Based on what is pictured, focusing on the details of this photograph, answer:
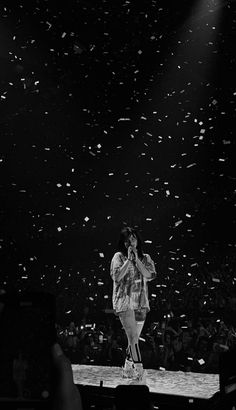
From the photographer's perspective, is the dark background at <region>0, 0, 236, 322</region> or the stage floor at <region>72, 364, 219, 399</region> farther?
the dark background at <region>0, 0, 236, 322</region>

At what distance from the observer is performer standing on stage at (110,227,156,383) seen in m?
3.85

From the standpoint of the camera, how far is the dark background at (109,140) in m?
6.06

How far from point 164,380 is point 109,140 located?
3.53m

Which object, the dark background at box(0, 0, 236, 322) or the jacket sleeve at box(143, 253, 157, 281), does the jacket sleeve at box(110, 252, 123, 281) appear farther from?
the dark background at box(0, 0, 236, 322)

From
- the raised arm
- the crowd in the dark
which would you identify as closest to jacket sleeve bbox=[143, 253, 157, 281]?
the raised arm

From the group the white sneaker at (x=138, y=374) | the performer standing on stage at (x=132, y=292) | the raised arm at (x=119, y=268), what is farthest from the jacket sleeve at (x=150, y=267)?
the white sneaker at (x=138, y=374)

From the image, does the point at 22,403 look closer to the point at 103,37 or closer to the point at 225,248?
the point at 225,248

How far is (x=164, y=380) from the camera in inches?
154

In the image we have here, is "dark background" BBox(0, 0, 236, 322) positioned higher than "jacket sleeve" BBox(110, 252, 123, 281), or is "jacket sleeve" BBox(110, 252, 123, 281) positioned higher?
"dark background" BBox(0, 0, 236, 322)

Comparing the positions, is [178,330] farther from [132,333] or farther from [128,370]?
[132,333]

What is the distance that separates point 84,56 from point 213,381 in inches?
163

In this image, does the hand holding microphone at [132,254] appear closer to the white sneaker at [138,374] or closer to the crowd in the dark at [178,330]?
the white sneaker at [138,374]

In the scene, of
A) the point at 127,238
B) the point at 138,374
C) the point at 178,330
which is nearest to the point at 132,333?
the point at 138,374

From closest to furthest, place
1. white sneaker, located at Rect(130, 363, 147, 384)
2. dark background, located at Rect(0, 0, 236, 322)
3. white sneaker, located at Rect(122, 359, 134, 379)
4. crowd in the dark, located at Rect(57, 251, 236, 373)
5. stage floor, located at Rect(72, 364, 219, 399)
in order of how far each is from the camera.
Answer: stage floor, located at Rect(72, 364, 219, 399) → white sneaker, located at Rect(130, 363, 147, 384) → white sneaker, located at Rect(122, 359, 134, 379) → crowd in the dark, located at Rect(57, 251, 236, 373) → dark background, located at Rect(0, 0, 236, 322)
